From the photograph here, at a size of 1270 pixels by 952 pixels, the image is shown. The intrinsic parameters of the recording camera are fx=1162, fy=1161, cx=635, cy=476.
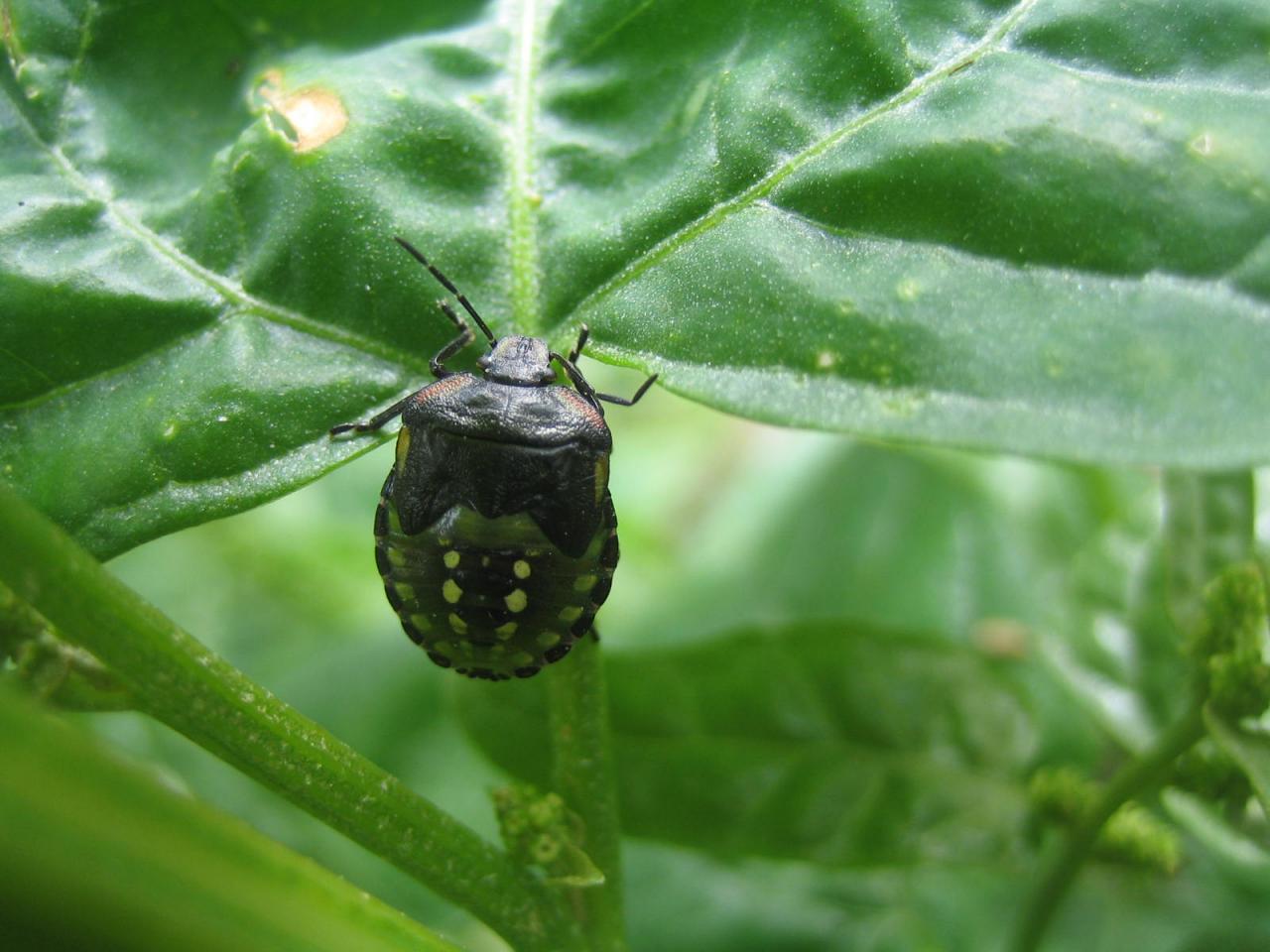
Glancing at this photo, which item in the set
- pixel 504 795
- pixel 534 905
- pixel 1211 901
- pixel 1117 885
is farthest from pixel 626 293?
pixel 1211 901

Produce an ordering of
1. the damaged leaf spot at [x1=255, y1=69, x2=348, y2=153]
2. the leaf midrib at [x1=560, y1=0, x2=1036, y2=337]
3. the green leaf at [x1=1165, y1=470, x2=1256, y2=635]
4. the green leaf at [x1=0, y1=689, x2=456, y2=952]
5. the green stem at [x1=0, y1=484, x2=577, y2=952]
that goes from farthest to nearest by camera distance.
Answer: the green leaf at [x1=1165, y1=470, x2=1256, y2=635] < the damaged leaf spot at [x1=255, y1=69, x2=348, y2=153] < the leaf midrib at [x1=560, y1=0, x2=1036, y2=337] < the green stem at [x1=0, y1=484, x2=577, y2=952] < the green leaf at [x1=0, y1=689, x2=456, y2=952]

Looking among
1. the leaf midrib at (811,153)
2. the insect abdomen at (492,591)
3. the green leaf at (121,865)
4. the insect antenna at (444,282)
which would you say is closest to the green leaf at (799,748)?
the insect abdomen at (492,591)

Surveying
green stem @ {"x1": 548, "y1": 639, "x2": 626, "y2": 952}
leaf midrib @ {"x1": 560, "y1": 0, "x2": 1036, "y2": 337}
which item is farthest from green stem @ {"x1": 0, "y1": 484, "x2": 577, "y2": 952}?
leaf midrib @ {"x1": 560, "y1": 0, "x2": 1036, "y2": 337}

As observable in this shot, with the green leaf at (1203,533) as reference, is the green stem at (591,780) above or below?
below

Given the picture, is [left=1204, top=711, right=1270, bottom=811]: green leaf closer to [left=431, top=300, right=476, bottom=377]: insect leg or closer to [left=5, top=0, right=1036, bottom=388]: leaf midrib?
[left=5, top=0, right=1036, bottom=388]: leaf midrib

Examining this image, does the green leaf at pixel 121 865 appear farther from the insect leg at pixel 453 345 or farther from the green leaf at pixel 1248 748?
the green leaf at pixel 1248 748

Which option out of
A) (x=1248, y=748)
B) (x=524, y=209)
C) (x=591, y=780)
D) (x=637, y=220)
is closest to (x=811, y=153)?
(x=637, y=220)

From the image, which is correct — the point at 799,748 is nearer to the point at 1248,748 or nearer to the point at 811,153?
the point at 1248,748
